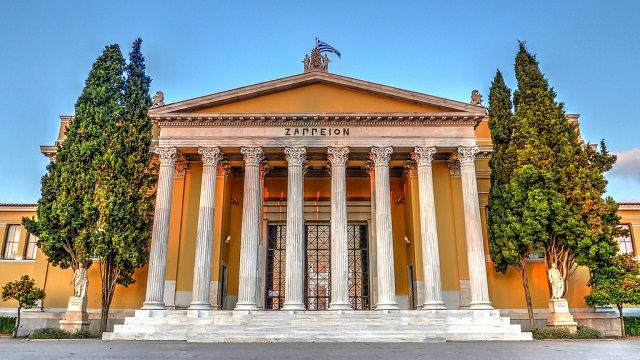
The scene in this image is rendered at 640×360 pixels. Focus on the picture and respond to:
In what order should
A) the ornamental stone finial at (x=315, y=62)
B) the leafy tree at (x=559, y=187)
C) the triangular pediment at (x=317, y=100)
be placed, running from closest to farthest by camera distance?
the leafy tree at (x=559, y=187), the triangular pediment at (x=317, y=100), the ornamental stone finial at (x=315, y=62)

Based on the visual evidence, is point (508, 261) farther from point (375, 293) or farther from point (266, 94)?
point (266, 94)

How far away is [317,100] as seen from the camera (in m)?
23.9

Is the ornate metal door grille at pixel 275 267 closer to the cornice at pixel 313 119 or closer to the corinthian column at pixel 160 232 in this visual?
the corinthian column at pixel 160 232

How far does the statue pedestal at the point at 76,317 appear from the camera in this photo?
2098cm

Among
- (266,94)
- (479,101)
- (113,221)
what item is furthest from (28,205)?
(479,101)

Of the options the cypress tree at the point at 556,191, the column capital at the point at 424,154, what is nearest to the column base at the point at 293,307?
the column capital at the point at 424,154

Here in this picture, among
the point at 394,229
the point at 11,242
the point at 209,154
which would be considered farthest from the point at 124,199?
the point at 394,229

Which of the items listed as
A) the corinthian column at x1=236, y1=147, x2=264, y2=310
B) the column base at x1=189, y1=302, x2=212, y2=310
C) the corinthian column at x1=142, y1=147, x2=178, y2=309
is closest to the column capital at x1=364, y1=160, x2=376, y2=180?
the corinthian column at x1=236, y1=147, x2=264, y2=310

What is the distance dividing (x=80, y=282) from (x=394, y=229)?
54.3 feet

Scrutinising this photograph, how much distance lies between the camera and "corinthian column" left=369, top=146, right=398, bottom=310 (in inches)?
825

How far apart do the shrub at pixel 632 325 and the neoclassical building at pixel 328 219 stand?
0.86 metres

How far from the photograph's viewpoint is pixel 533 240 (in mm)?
21984

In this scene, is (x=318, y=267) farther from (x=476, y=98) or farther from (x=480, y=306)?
(x=476, y=98)

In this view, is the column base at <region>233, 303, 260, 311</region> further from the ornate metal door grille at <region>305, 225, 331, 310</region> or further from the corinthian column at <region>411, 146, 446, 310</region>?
the corinthian column at <region>411, 146, 446, 310</region>
